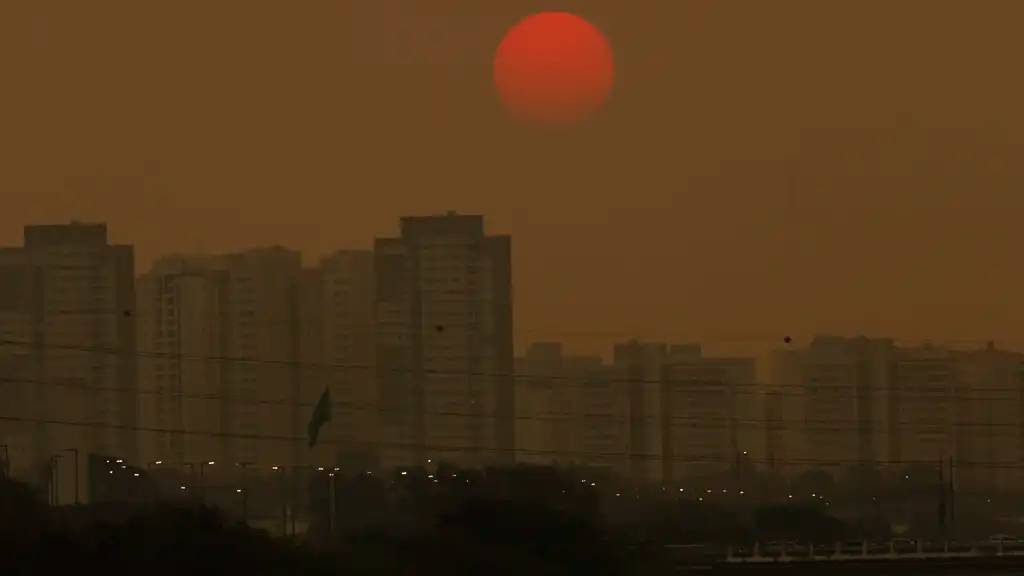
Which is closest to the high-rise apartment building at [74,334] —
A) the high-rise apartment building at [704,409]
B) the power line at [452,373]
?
the power line at [452,373]

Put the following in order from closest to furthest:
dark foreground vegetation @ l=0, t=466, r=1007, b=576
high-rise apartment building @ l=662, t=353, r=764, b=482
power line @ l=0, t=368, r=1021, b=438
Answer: dark foreground vegetation @ l=0, t=466, r=1007, b=576, power line @ l=0, t=368, r=1021, b=438, high-rise apartment building @ l=662, t=353, r=764, b=482

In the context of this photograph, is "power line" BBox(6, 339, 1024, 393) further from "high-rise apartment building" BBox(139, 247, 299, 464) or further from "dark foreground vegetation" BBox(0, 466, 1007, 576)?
"dark foreground vegetation" BBox(0, 466, 1007, 576)

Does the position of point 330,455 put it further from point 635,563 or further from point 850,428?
point 635,563

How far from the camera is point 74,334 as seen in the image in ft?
285

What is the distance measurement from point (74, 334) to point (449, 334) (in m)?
Result: 11.8

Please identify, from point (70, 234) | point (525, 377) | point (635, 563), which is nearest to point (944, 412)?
point (525, 377)

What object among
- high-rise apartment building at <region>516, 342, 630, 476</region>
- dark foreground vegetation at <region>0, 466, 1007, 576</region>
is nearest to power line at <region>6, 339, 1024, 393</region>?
high-rise apartment building at <region>516, 342, 630, 476</region>

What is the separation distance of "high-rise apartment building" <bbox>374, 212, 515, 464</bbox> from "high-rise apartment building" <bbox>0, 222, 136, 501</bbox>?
8.53 meters

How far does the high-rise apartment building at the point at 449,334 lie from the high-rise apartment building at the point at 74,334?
8.53m

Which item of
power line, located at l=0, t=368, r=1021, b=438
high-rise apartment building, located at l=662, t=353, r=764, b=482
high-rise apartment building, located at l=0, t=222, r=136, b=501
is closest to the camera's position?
high-rise apartment building, located at l=0, t=222, r=136, b=501

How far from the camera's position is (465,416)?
90.8 m

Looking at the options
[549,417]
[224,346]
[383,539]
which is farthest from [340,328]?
[383,539]

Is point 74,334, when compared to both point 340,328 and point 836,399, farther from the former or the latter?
point 836,399

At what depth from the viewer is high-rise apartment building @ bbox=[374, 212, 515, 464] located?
85.9 metres
